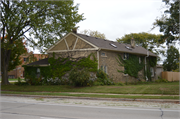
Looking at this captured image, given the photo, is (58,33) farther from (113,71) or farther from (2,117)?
(2,117)

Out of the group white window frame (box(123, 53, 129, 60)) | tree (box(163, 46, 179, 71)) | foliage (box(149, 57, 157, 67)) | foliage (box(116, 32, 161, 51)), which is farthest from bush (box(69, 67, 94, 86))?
foliage (box(116, 32, 161, 51))

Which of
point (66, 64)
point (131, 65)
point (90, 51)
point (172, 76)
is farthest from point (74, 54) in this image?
point (172, 76)

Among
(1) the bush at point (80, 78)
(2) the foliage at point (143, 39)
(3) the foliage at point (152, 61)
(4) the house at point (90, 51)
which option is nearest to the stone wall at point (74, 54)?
(4) the house at point (90, 51)

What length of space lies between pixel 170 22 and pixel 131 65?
11.9 metres

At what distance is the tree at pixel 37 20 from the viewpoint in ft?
66.8

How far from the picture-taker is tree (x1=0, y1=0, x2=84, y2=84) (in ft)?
66.8

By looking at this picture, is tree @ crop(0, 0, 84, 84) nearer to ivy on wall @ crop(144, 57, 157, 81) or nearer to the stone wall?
the stone wall

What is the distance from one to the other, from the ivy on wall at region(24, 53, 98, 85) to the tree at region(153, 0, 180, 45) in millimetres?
8528

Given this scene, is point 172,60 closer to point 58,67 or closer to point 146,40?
point 146,40

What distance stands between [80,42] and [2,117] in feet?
56.8

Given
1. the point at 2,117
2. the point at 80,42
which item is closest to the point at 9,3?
the point at 80,42

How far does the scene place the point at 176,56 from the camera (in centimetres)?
4375

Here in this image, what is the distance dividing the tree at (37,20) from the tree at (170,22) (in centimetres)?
997

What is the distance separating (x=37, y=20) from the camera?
2045 centimetres
